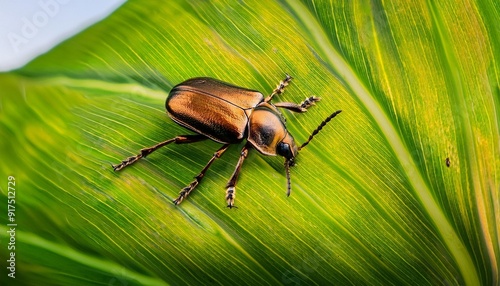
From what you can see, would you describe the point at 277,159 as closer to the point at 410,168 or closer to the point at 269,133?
the point at 269,133

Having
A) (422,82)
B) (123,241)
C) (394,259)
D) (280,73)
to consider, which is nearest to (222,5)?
(280,73)

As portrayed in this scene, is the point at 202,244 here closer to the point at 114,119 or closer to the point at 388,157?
the point at 114,119

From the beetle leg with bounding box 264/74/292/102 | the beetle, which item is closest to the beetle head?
the beetle

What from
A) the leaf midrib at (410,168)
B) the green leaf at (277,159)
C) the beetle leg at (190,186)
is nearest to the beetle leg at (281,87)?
the green leaf at (277,159)

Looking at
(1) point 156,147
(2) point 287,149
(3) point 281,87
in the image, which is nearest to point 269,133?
(2) point 287,149

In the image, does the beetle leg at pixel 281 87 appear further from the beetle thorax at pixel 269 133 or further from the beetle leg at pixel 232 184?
the beetle leg at pixel 232 184

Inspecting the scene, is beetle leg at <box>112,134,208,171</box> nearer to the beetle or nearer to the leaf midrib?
the beetle
